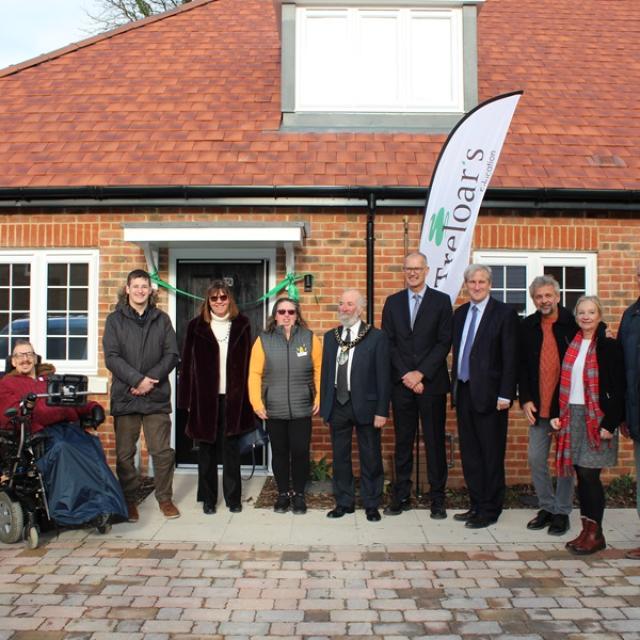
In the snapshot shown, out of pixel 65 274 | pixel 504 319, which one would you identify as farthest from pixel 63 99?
pixel 504 319

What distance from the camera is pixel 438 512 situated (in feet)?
18.7

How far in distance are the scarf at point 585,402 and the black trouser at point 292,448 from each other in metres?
1.94

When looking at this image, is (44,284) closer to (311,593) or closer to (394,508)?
(394,508)

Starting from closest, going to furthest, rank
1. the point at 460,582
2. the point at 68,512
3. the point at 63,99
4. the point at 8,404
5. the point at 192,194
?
the point at 460,582, the point at 68,512, the point at 8,404, the point at 192,194, the point at 63,99

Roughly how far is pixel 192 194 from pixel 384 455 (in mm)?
3117

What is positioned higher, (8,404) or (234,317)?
(234,317)

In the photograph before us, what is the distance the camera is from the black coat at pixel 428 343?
5.57 m

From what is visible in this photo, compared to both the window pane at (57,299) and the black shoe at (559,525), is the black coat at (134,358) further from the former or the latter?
the black shoe at (559,525)

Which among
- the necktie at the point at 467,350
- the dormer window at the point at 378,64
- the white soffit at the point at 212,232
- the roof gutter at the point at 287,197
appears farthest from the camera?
the dormer window at the point at 378,64

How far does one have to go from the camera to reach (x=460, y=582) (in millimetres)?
4340

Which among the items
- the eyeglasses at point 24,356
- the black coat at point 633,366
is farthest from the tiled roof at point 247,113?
the black coat at point 633,366

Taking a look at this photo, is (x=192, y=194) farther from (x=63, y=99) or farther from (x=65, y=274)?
(x=63, y=99)

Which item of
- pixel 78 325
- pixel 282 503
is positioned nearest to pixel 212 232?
pixel 78 325

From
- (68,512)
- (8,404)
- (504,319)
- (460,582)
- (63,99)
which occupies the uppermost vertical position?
(63,99)
